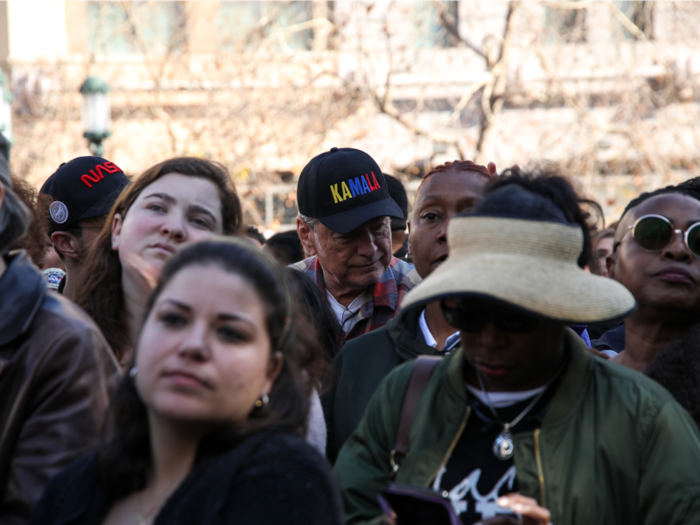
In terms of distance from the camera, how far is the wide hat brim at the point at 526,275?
2.18 m

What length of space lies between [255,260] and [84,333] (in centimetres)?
57

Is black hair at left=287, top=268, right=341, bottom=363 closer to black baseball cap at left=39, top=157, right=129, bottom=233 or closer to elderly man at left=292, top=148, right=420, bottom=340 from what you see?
elderly man at left=292, top=148, right=420, bottom=340

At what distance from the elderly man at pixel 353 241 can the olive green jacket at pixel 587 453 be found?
5.51 feet

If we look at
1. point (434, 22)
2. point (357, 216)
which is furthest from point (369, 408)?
point (434, 22)

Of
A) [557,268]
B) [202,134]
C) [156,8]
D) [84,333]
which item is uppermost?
[156,8]

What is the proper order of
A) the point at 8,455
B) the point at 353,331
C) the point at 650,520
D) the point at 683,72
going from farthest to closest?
the point at 683,72 < the point at 353,331 < the point at 8,455 < the point at 650,520

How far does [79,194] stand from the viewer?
4051mm

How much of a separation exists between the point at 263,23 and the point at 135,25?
2.22 m

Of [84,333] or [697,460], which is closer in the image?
[697,460]

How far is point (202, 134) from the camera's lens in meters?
13.2

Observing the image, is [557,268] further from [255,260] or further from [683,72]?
[683,72]

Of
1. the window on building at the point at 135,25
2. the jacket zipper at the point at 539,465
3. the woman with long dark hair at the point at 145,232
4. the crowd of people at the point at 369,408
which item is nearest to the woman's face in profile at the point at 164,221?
the woman with long dark hair at the point at 145,232

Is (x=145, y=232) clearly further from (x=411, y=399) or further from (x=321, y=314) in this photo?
(x=411, y=399)

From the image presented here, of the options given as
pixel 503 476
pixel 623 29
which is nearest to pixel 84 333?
pixel 503 476
